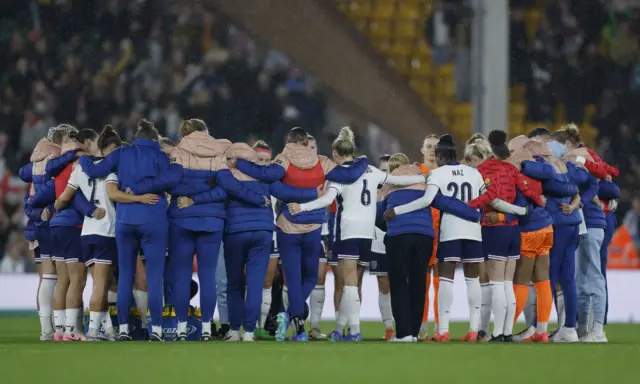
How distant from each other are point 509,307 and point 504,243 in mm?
631

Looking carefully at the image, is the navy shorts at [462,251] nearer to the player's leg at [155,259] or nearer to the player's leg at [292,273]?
the player's leg at [292,273]

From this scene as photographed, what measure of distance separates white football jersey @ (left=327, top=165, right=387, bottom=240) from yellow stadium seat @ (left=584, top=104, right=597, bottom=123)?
45.0 ft

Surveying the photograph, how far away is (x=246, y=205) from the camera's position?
12812 millimetres

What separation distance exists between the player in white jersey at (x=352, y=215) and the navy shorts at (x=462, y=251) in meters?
0.69

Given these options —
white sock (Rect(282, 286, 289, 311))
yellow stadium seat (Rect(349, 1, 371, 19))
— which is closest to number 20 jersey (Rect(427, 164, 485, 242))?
white sock (Rect(282, 286, 289, 311))

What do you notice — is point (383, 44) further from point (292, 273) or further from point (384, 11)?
point (292, 273)

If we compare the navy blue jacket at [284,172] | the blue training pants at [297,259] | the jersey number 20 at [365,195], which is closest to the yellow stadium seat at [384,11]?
the navy blue jacket at [284,172]

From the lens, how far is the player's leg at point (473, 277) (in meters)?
13.0

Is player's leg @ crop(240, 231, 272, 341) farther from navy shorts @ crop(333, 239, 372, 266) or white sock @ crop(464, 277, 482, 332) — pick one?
white sock @ crop(464, 277, 482, 332)

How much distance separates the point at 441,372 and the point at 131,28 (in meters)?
16.9

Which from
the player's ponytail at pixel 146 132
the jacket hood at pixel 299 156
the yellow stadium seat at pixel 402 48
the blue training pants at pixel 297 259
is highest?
the yellow stadium seat at pixel 402 48

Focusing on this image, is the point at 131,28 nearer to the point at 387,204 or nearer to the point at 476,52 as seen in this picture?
the point at 476,52

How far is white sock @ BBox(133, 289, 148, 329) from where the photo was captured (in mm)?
13406

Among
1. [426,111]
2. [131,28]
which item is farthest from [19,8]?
[426,111]
